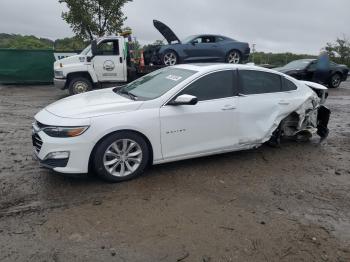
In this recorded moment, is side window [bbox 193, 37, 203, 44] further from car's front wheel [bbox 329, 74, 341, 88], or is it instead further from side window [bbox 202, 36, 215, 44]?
car's front wheel [bbox 329, 74, 341, 88]

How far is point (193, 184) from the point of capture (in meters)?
4.70

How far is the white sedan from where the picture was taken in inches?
171

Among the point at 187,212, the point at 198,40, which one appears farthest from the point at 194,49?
the point at 187,212

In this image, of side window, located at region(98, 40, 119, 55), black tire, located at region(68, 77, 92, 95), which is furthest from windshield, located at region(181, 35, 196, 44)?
black tire, located at region(68, 77, 92, 95)

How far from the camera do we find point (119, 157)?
457 cm

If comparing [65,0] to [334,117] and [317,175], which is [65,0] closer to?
[334,117]

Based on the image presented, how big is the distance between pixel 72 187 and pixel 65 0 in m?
15.0

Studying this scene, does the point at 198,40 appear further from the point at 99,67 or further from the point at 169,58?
the point at 99,67

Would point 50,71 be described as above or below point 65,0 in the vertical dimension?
below

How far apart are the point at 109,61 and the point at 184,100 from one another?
26.6 feet

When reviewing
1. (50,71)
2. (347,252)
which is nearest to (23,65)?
(50,71)

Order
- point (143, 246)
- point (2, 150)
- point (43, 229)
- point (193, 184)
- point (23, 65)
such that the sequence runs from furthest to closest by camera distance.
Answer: point (23, 65)
point (2, 150)
point (193, 184)
point (43, 229)
point (143, 246)

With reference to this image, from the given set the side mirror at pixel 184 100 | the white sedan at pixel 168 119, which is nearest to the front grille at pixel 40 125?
the white sedan at pixel 168 119

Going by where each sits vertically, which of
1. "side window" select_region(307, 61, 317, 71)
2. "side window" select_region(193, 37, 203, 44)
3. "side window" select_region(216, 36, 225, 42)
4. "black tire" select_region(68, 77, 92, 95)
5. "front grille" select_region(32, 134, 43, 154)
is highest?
"side window" select_region(216, 36, 225, 42)
